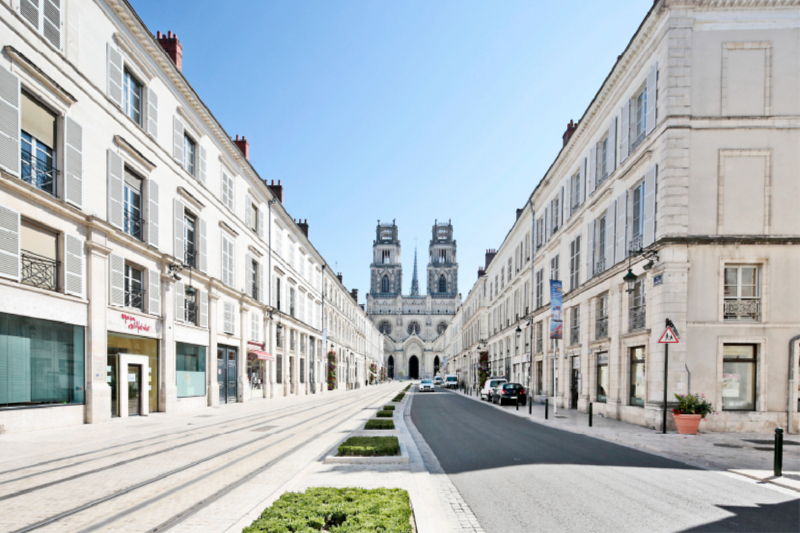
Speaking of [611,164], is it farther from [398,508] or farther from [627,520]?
[398,508]

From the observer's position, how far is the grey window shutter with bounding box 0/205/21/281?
1220 cm

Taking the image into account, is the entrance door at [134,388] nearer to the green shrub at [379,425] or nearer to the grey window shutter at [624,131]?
the green shrub at [379,425]

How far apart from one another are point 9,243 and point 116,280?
4714mm

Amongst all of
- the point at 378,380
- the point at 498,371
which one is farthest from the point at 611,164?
the point at 378,380

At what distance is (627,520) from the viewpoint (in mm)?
6066

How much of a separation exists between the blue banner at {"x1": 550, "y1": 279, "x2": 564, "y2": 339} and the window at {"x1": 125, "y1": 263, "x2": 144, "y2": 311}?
55.4 ft

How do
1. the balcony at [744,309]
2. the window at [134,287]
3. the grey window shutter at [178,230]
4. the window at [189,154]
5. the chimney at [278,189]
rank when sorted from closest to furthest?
the balcony at [744,309] → the window at [134,287] → the grey window shutter at [178,230] → the window at [189,154] → the chimney at [278,189]

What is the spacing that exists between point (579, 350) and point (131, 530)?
22478mm

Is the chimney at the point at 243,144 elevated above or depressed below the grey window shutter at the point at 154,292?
above

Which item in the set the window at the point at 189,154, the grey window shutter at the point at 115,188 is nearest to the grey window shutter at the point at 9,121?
the grey window shutter at the point at 115,188

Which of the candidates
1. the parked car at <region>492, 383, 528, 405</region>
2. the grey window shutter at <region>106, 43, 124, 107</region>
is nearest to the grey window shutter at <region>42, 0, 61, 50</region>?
the grey window shutter at <region>106, 43, 124, 107</region>

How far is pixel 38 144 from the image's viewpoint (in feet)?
45.4

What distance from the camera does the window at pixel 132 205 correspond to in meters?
18.3

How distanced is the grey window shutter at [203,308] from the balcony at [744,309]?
69.8 ft
